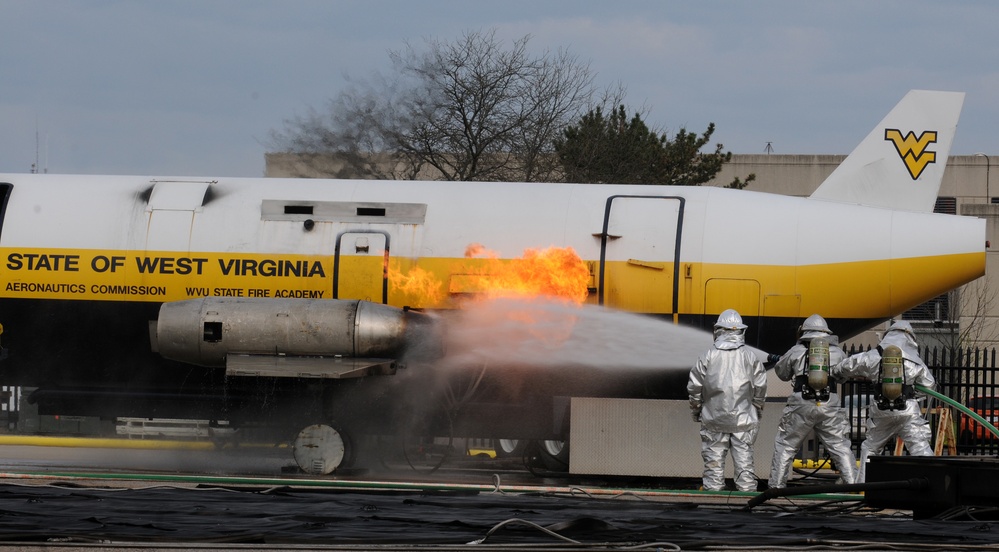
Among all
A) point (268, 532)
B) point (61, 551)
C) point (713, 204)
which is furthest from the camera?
point (713, 204)

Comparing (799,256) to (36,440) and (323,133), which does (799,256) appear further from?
(323,133)

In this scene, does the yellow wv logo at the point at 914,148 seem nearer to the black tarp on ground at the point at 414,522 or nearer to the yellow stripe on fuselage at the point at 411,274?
the yellow stripe on fuselage at the point at 411,274

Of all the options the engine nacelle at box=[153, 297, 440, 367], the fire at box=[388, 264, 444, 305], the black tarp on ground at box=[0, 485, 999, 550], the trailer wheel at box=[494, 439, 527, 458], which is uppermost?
the fire at box=[388, 264, 444, 305]

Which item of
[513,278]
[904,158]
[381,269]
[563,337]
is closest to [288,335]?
[381,269]

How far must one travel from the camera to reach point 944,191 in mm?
43031

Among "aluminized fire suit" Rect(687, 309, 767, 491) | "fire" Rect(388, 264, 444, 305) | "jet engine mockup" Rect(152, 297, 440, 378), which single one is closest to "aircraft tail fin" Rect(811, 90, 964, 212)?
"aluminized fire suit" Rect(687, 309, 767, 491)

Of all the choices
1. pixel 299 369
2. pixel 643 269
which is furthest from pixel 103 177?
pixel 643 269

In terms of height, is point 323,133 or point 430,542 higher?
point 323,133

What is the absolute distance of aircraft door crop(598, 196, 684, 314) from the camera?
13438 millimetres

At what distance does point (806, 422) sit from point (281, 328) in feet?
19.0

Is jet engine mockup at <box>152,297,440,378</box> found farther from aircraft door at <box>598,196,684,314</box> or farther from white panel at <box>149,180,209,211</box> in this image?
aircraft door at <box>598,196,684,314</box>

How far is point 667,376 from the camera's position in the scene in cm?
1362

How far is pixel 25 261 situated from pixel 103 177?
4.74 feet

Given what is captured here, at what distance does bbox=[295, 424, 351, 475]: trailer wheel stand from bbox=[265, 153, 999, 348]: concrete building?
2306cm
